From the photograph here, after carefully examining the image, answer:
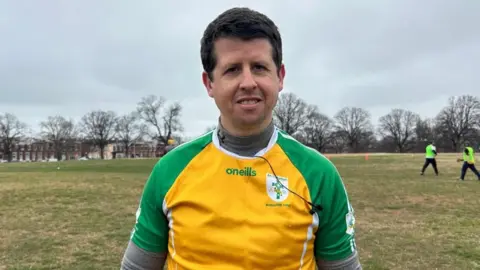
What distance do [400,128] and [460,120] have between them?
1597cm

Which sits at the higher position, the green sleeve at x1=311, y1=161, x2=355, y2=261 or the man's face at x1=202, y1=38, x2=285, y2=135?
the man's face at x1=202, y1=38, x2=285, y2=135

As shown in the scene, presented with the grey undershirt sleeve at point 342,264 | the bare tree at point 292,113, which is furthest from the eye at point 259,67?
the bare tree at point 292,113

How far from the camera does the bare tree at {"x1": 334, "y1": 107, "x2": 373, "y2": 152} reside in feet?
348

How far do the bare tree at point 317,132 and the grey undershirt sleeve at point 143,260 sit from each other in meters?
104

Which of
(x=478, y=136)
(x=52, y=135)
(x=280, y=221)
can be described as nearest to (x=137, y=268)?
(x=280, y=221)

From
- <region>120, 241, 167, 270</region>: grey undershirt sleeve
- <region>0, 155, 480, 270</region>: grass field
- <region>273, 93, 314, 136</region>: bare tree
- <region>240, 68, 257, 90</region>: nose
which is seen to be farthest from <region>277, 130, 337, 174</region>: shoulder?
<region>273, 93, 314, 136</region>: bare tree

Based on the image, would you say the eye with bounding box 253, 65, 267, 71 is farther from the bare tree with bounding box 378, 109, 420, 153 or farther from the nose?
the bare tree with bounding box 378, 109, 420, 153

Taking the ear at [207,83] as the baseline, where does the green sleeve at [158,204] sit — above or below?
below

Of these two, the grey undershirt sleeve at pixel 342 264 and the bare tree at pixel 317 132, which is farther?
the bare tree at pixel 317 132

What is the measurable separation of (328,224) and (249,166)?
43cm

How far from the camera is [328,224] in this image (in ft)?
5.56

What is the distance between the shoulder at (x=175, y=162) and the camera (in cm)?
176

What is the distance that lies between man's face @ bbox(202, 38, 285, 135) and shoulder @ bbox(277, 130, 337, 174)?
0.20 m

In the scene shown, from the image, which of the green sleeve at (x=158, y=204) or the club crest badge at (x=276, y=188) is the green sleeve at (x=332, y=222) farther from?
the green sleeve at (x=158, y=204)
